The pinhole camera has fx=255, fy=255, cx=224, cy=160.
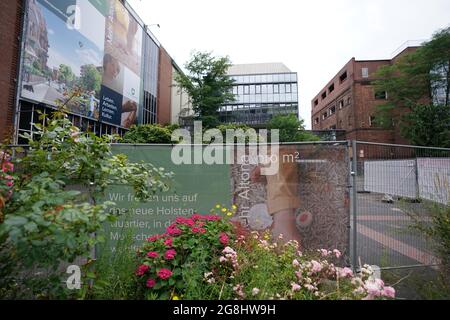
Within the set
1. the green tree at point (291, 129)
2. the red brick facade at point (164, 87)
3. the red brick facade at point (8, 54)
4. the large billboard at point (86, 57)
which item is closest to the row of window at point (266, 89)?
the green tree at point (291, 129)

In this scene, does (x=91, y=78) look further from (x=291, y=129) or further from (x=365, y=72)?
(x=365, y=72)

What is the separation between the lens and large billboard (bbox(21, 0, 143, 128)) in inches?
497

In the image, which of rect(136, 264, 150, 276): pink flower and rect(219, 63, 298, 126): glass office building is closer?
rect(136, 264, 150, 276): pink flower

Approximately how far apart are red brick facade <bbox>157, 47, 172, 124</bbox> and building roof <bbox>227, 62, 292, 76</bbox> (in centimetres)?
2107

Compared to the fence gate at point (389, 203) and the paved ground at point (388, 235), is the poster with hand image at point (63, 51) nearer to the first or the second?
the fence gate at point (389, 203)

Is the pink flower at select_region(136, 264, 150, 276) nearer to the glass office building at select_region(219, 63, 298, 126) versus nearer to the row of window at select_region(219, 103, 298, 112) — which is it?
the glass office building at select_region(219, 63, 298, 126)

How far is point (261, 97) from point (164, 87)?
23106 mm

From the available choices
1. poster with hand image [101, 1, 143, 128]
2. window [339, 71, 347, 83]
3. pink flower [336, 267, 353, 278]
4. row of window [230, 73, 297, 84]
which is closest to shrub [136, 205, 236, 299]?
pink flower [336, 267, 353, 278]

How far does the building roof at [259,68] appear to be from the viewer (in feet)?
171

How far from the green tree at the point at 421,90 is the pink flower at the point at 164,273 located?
28.3 metres

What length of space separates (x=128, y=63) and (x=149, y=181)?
891 inches
